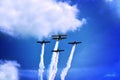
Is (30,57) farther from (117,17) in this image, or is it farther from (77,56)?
(117,17)

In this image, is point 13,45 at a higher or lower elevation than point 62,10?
lower

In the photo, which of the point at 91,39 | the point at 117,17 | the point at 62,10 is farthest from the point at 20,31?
the point at 117,17

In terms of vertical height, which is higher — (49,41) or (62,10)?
(62,10)

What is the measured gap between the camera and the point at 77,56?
13414 mm

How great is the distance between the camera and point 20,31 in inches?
519

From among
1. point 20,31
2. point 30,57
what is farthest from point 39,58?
point 20,31

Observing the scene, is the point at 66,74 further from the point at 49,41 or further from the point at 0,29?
the point at 0,29

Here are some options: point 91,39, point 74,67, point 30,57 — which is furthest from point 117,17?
point 30,57

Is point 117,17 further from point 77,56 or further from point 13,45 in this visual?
point 13,45

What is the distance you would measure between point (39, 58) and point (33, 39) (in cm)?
72

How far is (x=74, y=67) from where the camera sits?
1332 cm

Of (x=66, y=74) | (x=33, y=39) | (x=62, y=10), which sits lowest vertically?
(x=66, y=74)

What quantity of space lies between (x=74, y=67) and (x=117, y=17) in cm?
235

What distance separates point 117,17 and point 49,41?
257 centimetres
